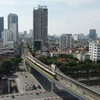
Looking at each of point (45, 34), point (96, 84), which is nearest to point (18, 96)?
point (96, 84)

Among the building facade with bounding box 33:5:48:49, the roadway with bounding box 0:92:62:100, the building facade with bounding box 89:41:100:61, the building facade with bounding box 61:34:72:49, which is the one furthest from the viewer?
the building facade with bounding box 61:34:72:49

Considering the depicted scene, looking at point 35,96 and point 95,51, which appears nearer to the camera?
point 35,96

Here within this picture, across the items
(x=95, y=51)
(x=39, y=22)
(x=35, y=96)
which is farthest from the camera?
(x=39, y=22)

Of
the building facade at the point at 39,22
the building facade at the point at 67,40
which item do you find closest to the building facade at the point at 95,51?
the building facade at the point at 39,22

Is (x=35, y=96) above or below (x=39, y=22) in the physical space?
below

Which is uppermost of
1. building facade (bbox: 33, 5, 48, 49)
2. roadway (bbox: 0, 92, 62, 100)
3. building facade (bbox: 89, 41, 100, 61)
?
building facade (bbox: 33, 5, 48, 49)

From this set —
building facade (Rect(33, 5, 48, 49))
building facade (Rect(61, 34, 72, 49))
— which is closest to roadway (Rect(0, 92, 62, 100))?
building facade (Rect(33, 5, 48, 49))

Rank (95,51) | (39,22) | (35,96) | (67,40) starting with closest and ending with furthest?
(35,96) < (95,51) < (39,22) < (67,40)

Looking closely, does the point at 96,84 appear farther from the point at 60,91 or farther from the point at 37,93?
the point at 37,93

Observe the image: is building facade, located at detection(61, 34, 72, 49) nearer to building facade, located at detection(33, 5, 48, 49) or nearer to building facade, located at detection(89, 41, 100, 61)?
building facade, located at detection(33, 5, 48, 49)

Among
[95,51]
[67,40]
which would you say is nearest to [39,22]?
[67,40]

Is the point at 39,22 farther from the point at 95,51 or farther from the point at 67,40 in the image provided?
the point at 95,51
